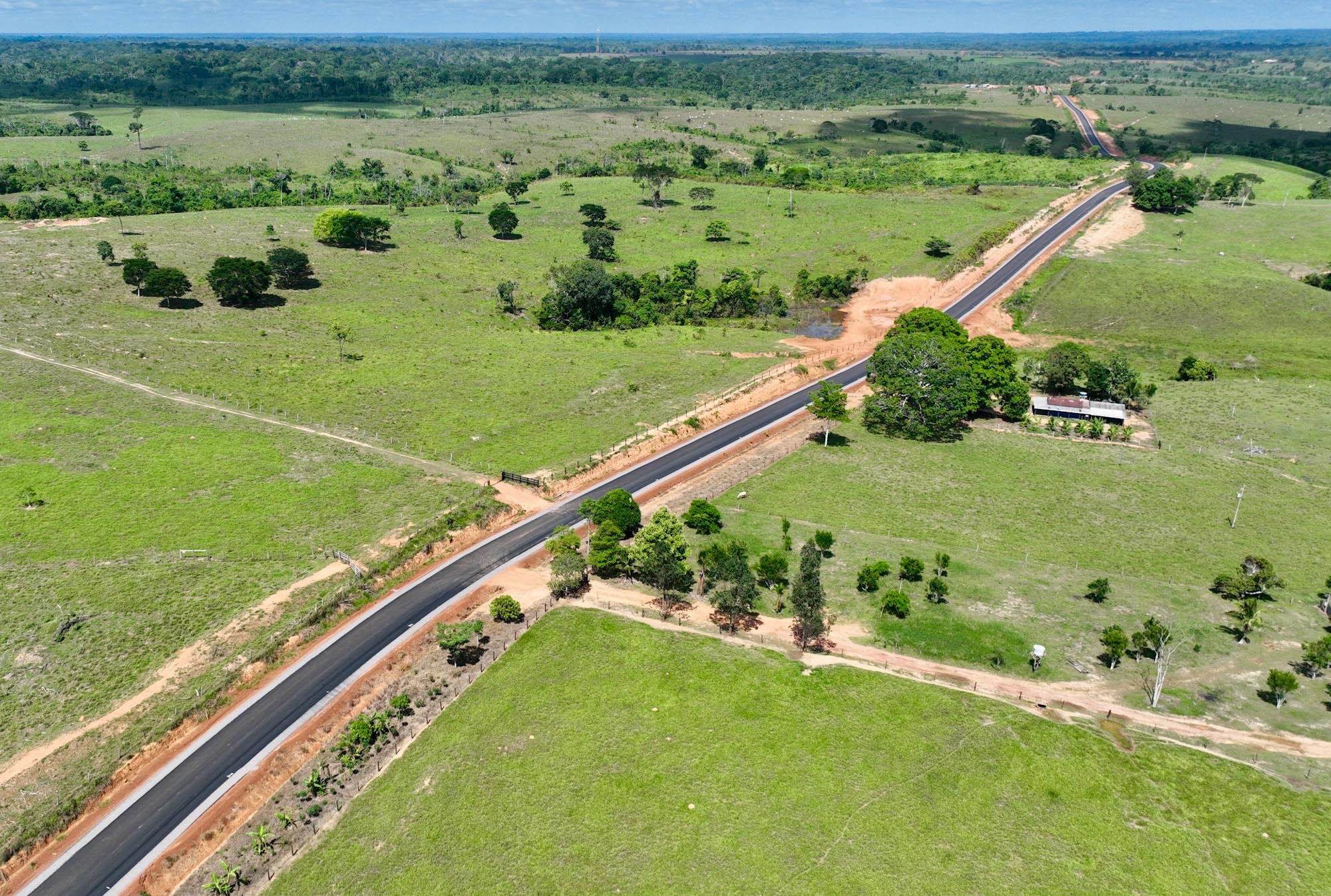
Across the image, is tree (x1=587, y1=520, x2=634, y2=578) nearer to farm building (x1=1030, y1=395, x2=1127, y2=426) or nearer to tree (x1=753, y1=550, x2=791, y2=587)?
tree (x1=753, y1=550, x2=791, y2=587)

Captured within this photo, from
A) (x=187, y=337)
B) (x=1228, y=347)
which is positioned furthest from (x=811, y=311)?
(x=187, y=337)

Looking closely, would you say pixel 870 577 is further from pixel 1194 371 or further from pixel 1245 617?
pixel 1194 371

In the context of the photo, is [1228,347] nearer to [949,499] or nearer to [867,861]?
[949,499]

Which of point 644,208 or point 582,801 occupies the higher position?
point 644,208

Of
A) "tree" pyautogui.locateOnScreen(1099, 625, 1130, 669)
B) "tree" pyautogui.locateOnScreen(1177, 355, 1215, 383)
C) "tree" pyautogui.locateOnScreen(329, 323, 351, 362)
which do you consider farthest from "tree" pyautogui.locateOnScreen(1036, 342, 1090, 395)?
"tree" pyautogui.locateOnScreen(329, 323, 351, 362)

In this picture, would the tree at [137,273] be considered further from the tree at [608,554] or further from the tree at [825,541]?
the tree at [825,541]

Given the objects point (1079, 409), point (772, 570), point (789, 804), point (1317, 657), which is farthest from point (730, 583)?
point (1079, 409)
